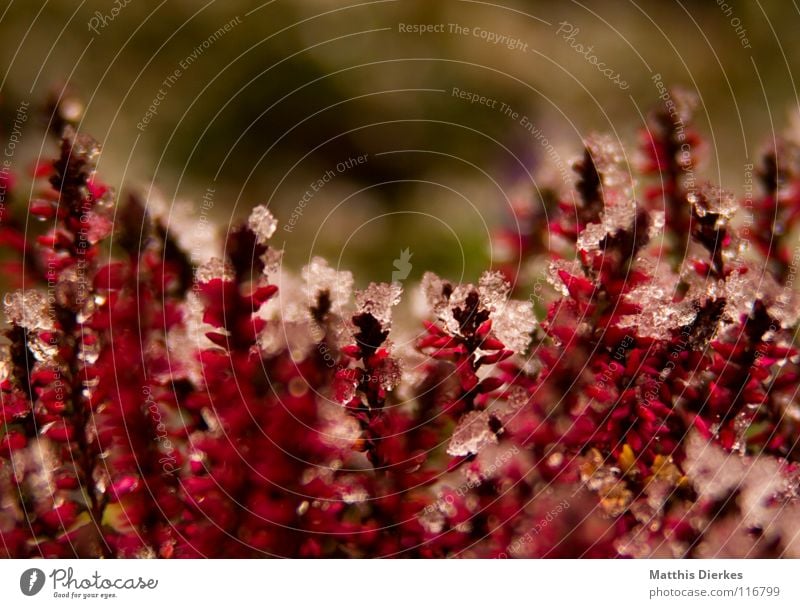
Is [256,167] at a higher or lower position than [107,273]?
higher

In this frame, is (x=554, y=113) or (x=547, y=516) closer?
(x=547, y=516)

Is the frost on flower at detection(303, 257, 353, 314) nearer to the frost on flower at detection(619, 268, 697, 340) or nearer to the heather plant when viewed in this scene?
the heather plant

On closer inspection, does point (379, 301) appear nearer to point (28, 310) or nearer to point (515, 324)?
point (515, 324)

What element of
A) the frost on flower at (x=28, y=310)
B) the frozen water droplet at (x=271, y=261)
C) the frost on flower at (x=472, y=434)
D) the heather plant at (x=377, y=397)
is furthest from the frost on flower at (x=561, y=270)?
the frost on flower at (x=28, y=310)

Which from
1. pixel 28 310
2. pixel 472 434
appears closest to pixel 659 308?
pixel 472 434

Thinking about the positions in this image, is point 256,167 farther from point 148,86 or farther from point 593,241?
point 593,241
